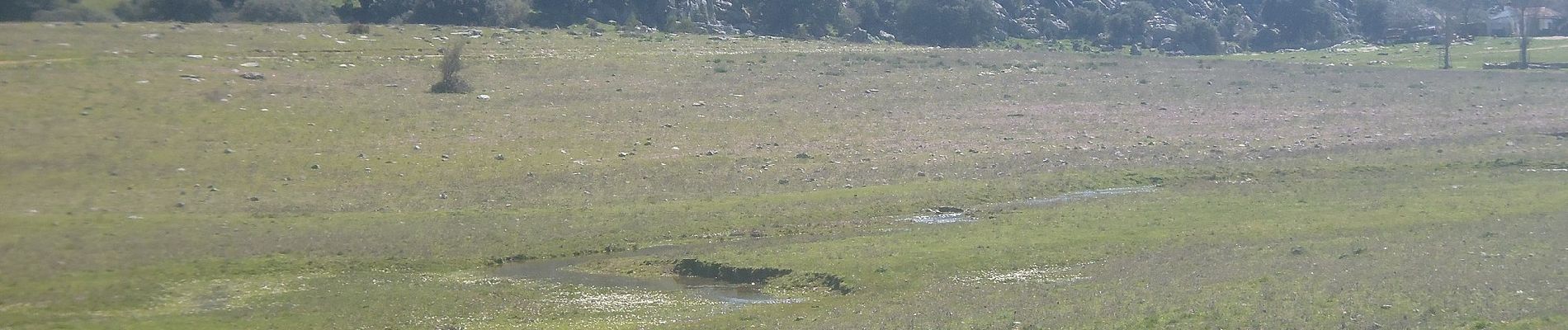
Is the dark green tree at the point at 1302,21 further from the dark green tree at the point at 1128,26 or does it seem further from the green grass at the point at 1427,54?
the dark green tree at the point at 1128,26

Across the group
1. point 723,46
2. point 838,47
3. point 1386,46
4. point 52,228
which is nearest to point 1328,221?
point 52,228

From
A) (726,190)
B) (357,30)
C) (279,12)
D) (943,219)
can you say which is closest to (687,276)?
(943,219)

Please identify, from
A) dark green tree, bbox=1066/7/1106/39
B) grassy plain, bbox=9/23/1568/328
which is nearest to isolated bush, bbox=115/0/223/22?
grassy plain, bbox=9/23/1568/328

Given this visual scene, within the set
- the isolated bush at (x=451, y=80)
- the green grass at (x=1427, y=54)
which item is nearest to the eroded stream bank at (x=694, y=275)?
the isolated bush at (x=451, y=80)

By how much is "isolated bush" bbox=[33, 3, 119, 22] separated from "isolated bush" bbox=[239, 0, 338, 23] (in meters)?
6.74

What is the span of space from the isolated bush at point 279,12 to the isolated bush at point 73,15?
674cm

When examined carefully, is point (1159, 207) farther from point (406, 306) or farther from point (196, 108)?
point (196, 108)

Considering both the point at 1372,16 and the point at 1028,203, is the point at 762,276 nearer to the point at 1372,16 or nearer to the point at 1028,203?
the point at 1028,203

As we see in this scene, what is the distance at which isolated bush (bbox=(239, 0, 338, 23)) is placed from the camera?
7869cm

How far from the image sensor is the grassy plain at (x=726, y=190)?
2278 cm

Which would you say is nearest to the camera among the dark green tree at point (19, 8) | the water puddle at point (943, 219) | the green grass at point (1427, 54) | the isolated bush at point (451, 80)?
the water puddle at point (943, 219)

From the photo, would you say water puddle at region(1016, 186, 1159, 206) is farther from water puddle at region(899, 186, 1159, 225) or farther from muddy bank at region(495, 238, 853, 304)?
muddy bank at region(495, 238, 853, 304)

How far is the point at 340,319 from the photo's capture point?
22.6 metres

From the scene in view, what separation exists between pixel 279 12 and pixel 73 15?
10.4 meters
